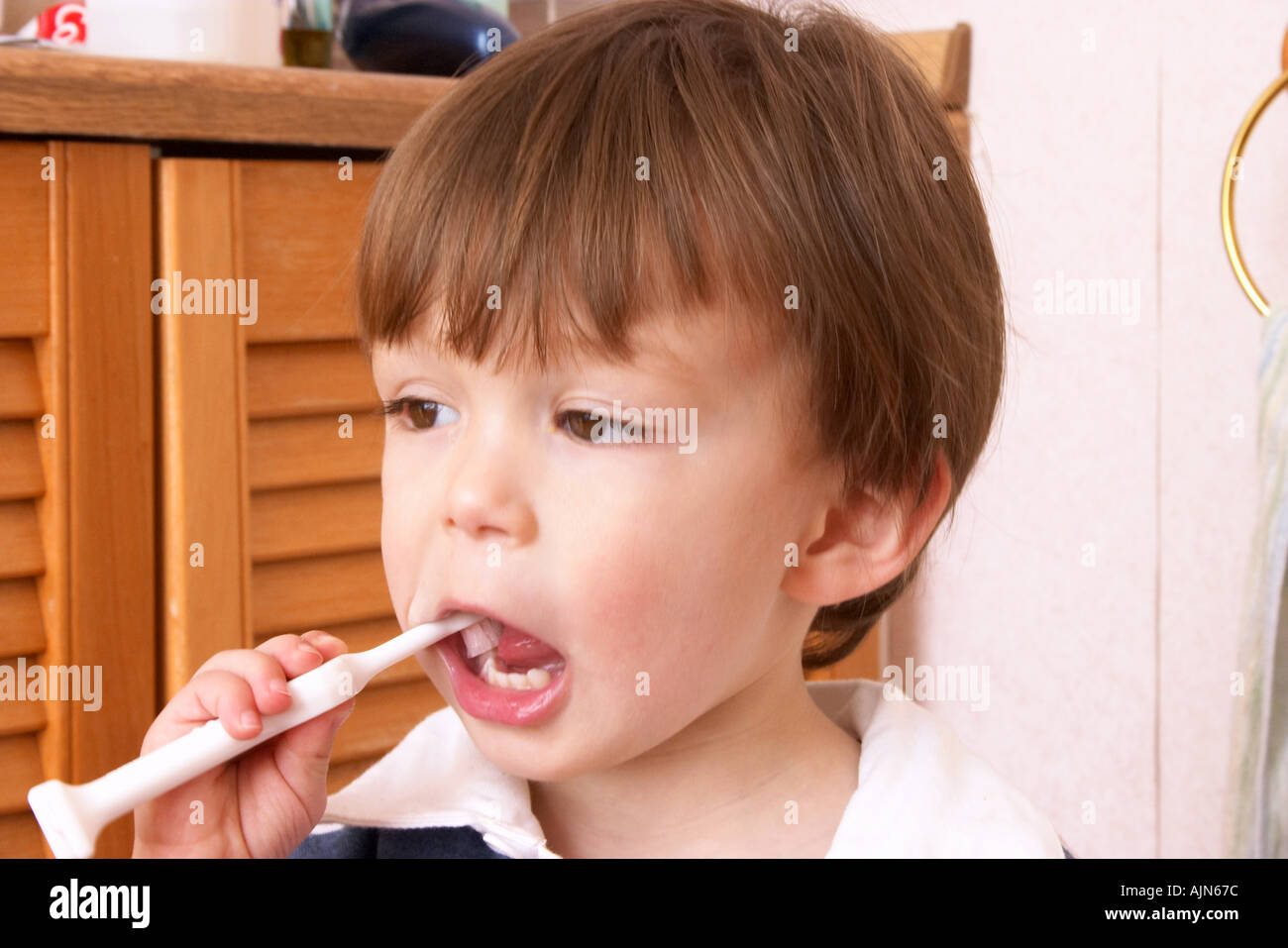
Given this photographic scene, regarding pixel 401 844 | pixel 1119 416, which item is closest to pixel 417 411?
pixel 401 844

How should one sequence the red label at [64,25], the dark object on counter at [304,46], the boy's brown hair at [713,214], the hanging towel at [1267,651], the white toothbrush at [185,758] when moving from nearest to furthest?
1. the white toothbrush at [185,758]
2. the boy's brown hair at [713,214]
3. the hanging towel at [1267,651]
4. the red label at [64,25]
5. the dark object on counter at [304,46]

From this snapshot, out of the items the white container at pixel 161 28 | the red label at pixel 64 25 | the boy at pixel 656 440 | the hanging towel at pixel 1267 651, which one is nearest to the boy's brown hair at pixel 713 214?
the boy at pixel 656 440

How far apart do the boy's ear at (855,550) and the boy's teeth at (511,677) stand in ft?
0.48

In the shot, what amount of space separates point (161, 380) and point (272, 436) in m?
0.10

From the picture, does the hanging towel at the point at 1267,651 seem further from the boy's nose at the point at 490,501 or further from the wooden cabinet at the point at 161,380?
the wooden cabinet at the point at 161,380

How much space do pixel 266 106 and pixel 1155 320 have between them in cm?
85

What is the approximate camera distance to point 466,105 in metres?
0.73

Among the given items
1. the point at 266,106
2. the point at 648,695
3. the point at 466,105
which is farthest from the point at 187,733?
the point at 266,106

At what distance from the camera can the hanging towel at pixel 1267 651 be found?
0.93 metres

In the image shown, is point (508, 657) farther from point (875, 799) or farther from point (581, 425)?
point (875, 799)

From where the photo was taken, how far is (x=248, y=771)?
28.6 inches

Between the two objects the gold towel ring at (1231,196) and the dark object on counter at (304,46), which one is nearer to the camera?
the gold towel ring at (1231,196)

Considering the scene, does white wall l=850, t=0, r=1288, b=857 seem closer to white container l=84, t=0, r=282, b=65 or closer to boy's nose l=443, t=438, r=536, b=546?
white container l=84, t=0, r=282, b=65

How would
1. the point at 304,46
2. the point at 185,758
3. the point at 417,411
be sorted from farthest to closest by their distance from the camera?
the point at 304,46
the point at 417,411
the point at 185,758
